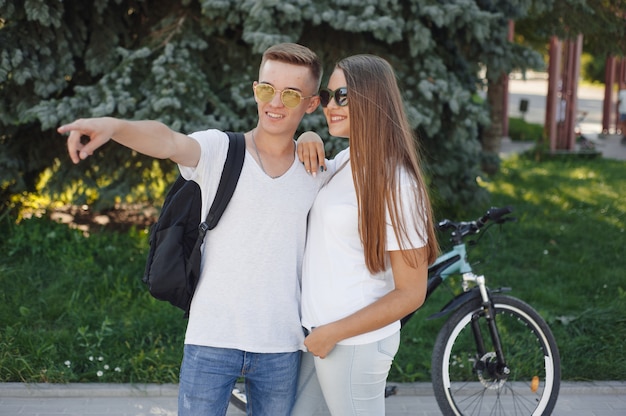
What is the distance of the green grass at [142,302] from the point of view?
180 inches

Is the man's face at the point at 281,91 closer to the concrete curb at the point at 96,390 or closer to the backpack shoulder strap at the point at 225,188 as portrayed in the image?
the backpack shoulder strap at the point at 225,188

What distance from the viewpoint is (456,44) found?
6453mm

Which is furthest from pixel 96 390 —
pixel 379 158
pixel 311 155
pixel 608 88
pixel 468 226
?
pixel 608 88

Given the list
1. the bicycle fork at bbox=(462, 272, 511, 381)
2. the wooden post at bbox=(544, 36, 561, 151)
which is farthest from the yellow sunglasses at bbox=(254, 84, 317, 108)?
Result: the wooden post at bbox=(544, 36, 561, 151)

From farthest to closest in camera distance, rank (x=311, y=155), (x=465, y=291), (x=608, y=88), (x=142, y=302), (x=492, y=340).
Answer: (x=608, y=88)
(x=142, y=302)
(x=465, y=291)
(x=492, y=340)
(x=311, y=155)

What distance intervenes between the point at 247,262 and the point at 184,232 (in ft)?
0.84

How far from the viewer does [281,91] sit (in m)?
2.53

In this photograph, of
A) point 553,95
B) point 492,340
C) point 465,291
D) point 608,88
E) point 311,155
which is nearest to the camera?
point 311,155

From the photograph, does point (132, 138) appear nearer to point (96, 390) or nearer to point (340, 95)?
point (340, 95)

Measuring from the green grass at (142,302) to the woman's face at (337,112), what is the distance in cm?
188

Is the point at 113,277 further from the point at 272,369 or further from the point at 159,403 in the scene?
the point at 272,369

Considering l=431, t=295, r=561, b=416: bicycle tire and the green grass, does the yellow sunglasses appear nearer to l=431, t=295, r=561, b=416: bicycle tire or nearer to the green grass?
l=431, t=295, r=561, b=416: bicycle tire

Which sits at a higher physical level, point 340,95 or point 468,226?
point 340,95

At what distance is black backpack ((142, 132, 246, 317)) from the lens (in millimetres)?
2490
